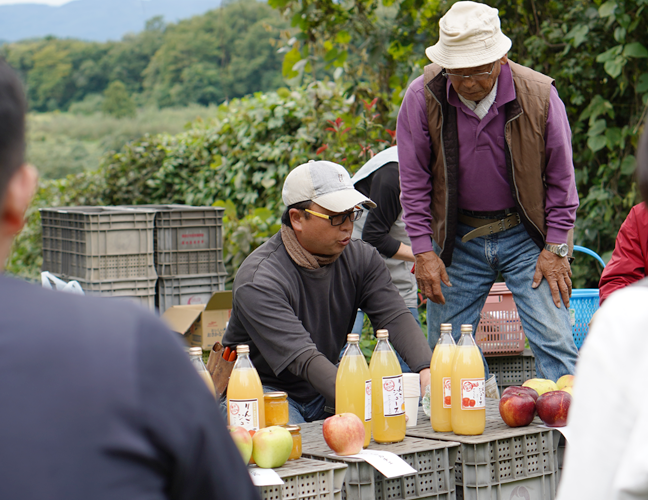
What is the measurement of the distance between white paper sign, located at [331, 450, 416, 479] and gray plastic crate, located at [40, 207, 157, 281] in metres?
3.82

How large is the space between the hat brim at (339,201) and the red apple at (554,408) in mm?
1093

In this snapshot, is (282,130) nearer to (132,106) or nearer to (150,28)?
(132,106)

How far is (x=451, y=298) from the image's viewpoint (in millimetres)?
3350

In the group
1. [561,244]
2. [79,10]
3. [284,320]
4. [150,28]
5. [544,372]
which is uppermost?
[79,10]

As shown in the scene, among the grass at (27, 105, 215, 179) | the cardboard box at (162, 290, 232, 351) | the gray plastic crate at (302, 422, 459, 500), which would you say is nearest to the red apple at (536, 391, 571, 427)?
the gray plastic crate at (302, 422, 459, 500)

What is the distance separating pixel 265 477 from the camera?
193 centimetres

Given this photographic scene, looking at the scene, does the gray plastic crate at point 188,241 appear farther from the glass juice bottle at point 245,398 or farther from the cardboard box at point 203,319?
the glass juice bottle at point 245,398

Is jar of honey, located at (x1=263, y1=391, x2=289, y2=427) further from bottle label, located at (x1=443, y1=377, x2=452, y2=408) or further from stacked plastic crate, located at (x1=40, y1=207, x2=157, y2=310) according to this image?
stacked plastic crate, located at (x1=40, y1=207, x2=157, y2=310)

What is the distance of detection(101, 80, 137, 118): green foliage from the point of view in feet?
114

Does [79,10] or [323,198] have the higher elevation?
[79,10]

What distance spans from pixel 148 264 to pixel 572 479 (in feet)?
16.4

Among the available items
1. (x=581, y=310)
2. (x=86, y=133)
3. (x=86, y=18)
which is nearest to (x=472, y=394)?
(x=581, y=310)

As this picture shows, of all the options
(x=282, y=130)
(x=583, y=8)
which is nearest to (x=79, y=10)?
(x=282, y=130)

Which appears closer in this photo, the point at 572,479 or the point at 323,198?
the point at 572,479
